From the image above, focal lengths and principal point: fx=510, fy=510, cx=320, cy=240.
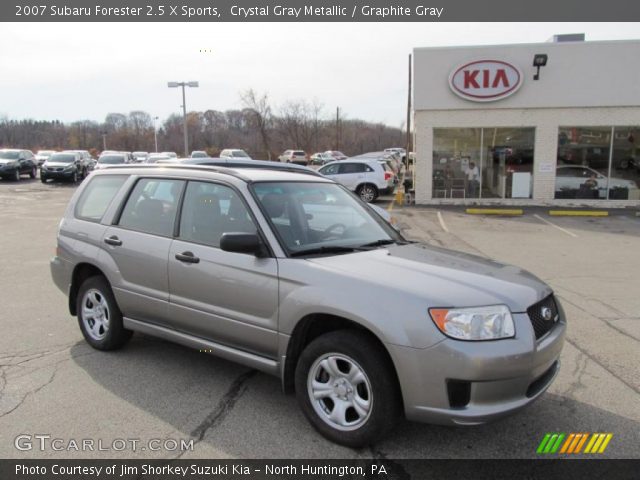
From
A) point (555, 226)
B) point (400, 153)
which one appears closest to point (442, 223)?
point (555, 226)

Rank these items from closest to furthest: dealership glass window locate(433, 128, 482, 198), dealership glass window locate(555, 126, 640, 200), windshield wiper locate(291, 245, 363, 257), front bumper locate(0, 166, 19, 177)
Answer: windshield wiper locate(291, 245, 363, 257)
dealership glass window locate(555, 126, 640, 200)
dealership glass window locate(433, 128, 482, 198)
front bumper locate(0, 166, 19, 177)

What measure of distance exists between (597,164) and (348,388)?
61.4ft

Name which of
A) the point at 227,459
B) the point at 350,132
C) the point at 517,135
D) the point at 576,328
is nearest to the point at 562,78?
the point at 517,135

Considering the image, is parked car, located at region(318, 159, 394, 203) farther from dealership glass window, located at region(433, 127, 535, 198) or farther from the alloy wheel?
the alloy wheel

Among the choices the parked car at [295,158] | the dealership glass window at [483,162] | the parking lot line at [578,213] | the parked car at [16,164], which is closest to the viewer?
the parking lot line at [578,213]

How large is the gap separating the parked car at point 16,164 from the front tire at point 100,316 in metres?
28.7

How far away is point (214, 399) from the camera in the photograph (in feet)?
12.7

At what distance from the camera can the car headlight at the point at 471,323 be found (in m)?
2.90

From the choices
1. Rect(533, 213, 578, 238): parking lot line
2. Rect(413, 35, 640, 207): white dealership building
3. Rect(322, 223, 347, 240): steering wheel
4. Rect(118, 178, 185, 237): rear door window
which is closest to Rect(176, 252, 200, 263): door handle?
Rect(118, 178, 185, 237): rear door window

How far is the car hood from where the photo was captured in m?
3.05

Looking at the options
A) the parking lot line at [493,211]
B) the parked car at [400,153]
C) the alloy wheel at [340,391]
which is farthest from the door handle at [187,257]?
the parked car at [400,153]

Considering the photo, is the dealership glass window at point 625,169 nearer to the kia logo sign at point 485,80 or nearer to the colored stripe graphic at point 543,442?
the kia logo sign at point 485,80

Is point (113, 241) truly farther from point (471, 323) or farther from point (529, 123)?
point (529, 123)

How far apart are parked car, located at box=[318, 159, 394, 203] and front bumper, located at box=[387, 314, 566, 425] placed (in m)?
17.8
